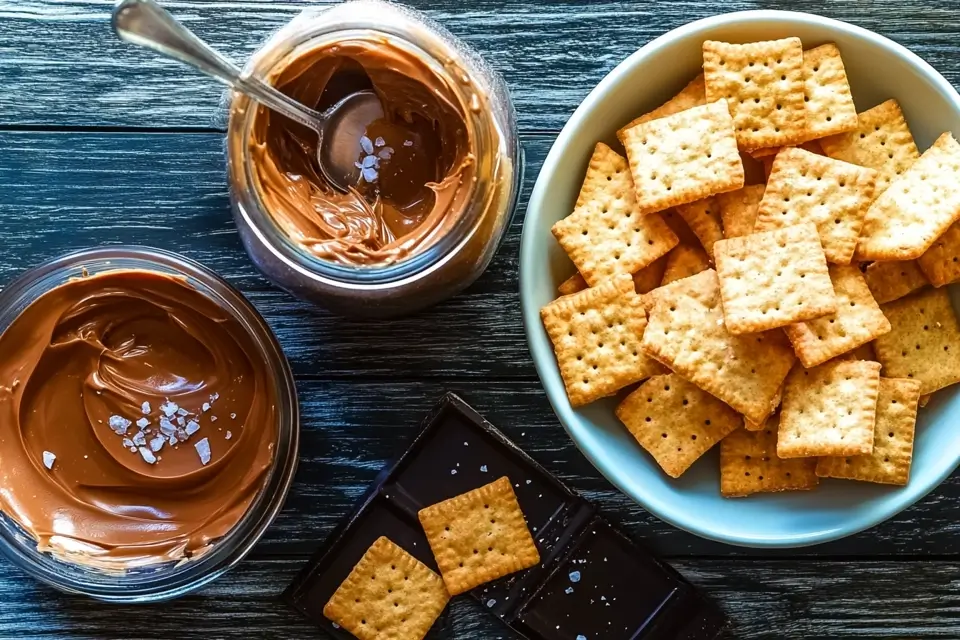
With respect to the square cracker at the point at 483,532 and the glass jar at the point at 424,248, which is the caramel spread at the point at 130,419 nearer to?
the glass jar at the point at 424,248

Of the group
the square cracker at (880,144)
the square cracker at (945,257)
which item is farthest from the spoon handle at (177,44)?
the square cracker at (945,257)

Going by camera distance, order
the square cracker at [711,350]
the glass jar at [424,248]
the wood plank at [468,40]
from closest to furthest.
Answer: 1. the glass jar at [424,248]
2. the square cracker at [711,350]
3. the wood plank at [468,40]

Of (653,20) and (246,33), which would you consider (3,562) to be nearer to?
(246,33)

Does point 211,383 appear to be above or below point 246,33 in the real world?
below

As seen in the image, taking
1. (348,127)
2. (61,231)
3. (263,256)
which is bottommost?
(61,231)

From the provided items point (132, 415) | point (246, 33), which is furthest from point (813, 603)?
point (246, 33)

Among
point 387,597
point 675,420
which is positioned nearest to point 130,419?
point 387,597
